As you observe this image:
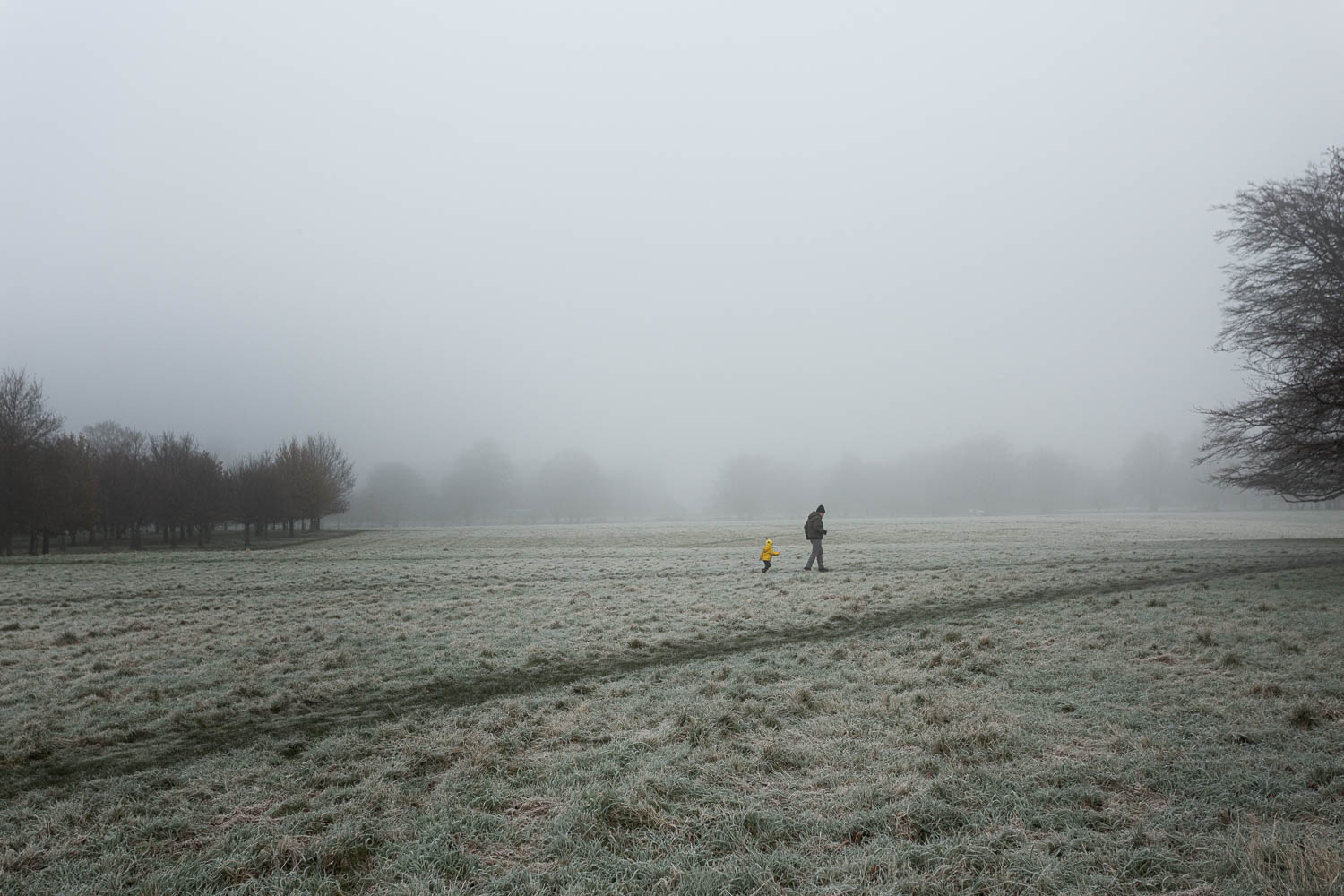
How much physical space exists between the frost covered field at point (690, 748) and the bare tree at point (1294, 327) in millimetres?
6170

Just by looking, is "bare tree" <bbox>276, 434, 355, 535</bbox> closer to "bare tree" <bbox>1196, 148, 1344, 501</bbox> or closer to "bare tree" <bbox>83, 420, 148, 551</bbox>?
"bare tree" <bbox>83, 420, 148, 551</bbox>

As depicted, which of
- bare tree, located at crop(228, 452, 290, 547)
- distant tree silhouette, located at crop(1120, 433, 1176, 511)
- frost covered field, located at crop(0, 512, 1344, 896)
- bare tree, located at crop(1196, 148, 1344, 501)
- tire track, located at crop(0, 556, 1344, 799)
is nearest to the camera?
frost covered field, located at crop(0, 512, 1344, 896)

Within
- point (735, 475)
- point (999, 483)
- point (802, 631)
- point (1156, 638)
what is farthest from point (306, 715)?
point (999, 483)

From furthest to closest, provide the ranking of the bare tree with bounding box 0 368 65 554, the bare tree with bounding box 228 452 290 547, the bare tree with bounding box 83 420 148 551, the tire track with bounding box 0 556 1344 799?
the bare tree with bounding box 228 452 290 547
the bare tree with bounding box 83 420 148 551
the bare tree with bounding box 0 368 65 554
the tire track with bounding box 0 556 1344 799

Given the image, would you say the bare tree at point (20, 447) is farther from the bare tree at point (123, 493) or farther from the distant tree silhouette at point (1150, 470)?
the distant tree silhouette at point (1150, 470)

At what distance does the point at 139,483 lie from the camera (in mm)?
55469

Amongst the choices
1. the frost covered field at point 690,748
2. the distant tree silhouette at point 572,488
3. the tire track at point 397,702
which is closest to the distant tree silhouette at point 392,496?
the distant tree silhouette at point 572,488

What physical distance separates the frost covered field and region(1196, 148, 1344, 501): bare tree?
20.2 ft

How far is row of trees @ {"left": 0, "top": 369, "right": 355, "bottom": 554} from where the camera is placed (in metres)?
44.1

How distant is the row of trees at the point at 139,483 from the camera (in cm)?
4412

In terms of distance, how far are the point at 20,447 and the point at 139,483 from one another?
1171cm

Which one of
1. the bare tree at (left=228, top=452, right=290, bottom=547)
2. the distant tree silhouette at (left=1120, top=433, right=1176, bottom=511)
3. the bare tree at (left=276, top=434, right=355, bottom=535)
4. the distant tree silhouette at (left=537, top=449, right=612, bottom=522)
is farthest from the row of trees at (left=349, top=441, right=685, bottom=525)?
the distant tree silhouette at (left=1120, top=433, right=1176, bottom=511)

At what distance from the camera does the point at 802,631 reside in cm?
1305

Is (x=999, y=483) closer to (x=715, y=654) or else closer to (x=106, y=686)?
(x=715, y=654)
